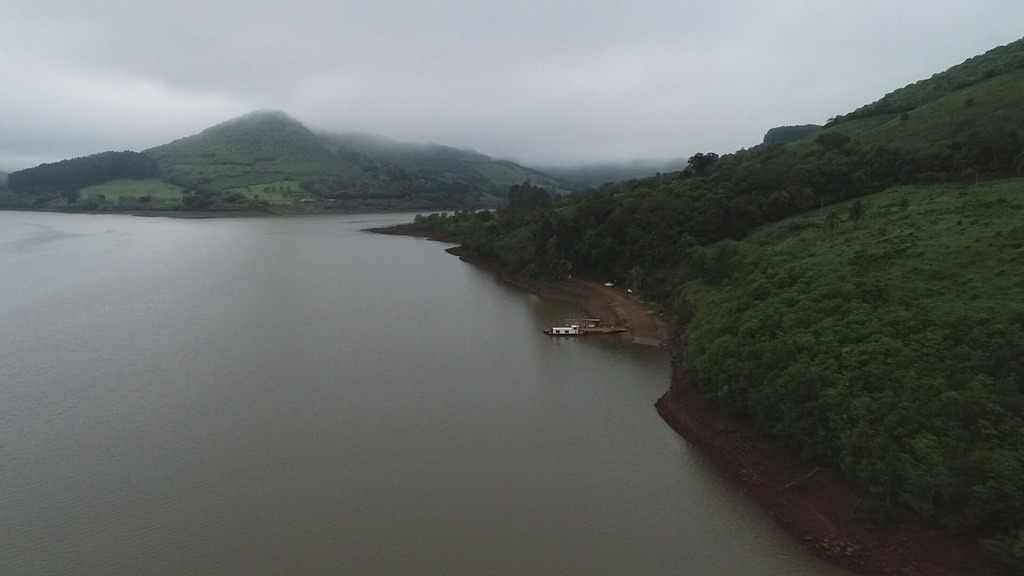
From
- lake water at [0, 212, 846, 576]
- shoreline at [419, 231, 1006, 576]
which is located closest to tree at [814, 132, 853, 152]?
lake water at [0, 212, 846, 576]

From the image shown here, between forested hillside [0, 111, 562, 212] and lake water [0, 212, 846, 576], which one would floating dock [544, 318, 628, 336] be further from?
forested hillside [0, 111, 562, 212]

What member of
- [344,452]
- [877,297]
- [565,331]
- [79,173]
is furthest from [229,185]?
[877,297]

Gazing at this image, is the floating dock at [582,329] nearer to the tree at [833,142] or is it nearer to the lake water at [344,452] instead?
the lake water at [344,452]

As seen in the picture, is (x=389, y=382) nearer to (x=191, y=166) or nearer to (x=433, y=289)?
(x=433, y=289)

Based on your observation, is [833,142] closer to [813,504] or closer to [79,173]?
[813,504]

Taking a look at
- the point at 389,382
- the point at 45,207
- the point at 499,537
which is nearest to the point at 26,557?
the point at 499,537

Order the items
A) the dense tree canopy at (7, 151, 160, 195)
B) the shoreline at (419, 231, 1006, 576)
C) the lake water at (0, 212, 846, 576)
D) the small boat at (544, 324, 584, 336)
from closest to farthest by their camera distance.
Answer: the shoreline at (419, 231, 1006, 576), the lake water at (0, 212, 846, 576), the small boat at (544, 324, 584, 336), the dense tree canopy at (7, 151, 160, 195)

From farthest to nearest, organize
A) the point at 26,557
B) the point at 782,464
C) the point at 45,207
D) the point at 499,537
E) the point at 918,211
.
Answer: the point at 45,207, the point at 918,211, the point at 782,464, the point at 499,537, the point at 26,557
